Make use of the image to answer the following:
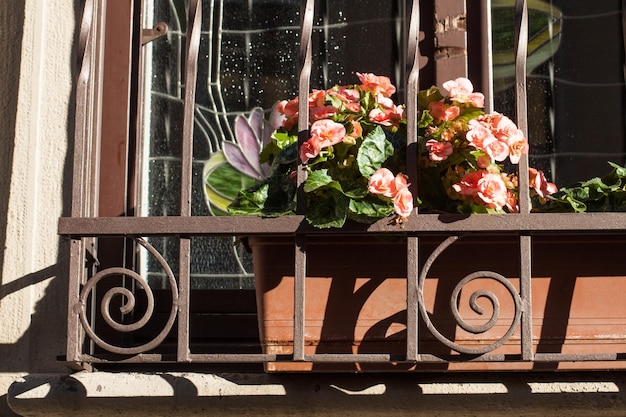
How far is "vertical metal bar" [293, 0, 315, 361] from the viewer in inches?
91.2

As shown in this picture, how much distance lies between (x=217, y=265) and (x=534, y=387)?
3.24 feet

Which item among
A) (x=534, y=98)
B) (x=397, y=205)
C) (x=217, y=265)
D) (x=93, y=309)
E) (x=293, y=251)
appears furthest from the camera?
(x=534, y=98)

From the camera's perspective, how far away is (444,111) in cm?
240

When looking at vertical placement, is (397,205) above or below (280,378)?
above

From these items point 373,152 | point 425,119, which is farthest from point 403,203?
point 425,119

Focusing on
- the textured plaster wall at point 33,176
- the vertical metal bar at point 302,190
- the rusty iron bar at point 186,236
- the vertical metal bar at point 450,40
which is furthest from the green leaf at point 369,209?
the textured plaster wall at point 33,176

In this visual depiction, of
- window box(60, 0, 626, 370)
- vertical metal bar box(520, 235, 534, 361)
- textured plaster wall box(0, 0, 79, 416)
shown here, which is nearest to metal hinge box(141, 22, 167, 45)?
window box(60, 0, 626, 370)

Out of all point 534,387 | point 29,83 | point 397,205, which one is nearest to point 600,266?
point 534,387

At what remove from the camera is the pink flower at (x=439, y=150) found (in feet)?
7.68

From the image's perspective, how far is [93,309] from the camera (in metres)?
2.74

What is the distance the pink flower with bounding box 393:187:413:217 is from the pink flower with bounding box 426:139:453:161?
0.37 ft

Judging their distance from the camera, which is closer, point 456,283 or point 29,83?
point 456,283

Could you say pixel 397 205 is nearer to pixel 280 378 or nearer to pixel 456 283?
pixel 456 283

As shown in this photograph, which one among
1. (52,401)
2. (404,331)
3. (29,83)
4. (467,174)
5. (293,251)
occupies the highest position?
(29,83)
